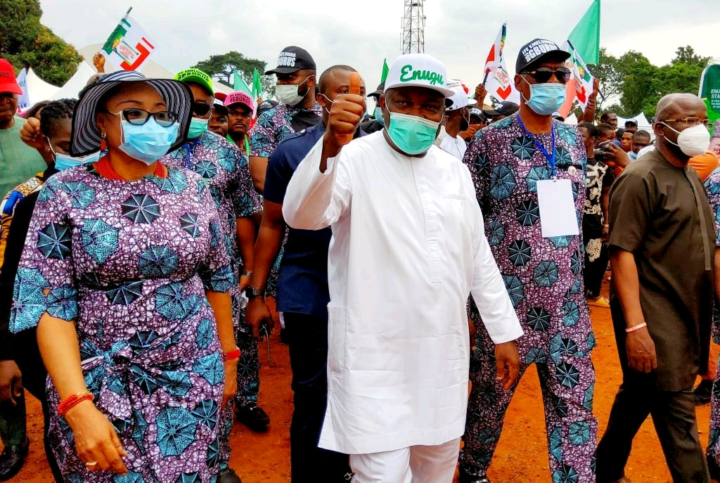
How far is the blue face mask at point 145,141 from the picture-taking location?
221 cm

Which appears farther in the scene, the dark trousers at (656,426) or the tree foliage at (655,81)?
the tree foliage at (655,81)

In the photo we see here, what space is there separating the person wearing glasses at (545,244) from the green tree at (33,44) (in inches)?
1045

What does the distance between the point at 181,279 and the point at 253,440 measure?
8.43 feet

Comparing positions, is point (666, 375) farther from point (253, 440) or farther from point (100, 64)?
point (100, 64)

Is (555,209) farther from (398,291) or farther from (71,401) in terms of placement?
(71,401)

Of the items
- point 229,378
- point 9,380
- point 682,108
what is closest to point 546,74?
point 682,108

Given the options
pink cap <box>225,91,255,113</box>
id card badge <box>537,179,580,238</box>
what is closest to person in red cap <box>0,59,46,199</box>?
pink cap <box>225,91,255,113</box>

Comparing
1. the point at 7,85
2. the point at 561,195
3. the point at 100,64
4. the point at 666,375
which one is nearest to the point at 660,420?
the point at 666,375

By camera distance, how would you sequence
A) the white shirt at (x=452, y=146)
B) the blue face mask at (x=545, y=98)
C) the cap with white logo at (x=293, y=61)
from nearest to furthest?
the blue face mask at (x=545, y=98), the cap with white logo at (x=293, y=61), the white shirt at (x=452, y=146)

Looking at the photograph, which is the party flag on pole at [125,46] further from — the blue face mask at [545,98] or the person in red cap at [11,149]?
the blue face mask at [545,98]

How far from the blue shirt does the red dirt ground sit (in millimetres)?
1613

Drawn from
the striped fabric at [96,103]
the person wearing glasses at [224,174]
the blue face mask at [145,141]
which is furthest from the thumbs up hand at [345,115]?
the person wearing glasses at [224,174]

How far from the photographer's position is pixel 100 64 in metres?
5.63

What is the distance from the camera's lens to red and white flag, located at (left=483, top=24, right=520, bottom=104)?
25.9 ft
